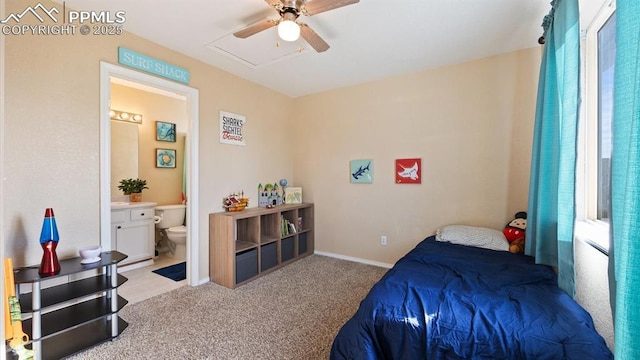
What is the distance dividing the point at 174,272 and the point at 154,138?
7.01ft

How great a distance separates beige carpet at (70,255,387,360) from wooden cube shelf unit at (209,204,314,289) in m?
0.16

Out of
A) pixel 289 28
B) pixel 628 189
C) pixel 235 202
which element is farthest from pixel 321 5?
pixel 235 202

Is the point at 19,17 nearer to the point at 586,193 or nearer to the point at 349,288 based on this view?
the point at 349,288

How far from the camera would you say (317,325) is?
211cm

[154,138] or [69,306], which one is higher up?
[154,138]

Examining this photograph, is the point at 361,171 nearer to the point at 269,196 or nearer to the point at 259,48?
the point at 269,196

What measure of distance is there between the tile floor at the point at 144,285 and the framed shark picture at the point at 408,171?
2.82 m

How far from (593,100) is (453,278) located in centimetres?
153

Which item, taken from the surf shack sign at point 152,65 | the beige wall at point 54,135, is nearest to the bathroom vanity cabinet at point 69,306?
the beige wall at point 54,135

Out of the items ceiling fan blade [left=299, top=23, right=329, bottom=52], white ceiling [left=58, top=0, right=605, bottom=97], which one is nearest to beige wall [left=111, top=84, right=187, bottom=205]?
white ceiling [left=58, top=0, right=605, bottom=97]

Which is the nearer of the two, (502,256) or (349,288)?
(502,256)

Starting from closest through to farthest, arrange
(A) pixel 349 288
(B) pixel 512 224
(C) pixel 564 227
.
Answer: (C) pixel 564 227, (B) pixel 512 224, (A) pixel 349 288

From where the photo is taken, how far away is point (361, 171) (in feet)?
11.8

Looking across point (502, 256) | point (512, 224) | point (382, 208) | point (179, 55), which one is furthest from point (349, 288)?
point (179, 55)
